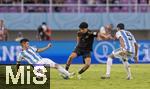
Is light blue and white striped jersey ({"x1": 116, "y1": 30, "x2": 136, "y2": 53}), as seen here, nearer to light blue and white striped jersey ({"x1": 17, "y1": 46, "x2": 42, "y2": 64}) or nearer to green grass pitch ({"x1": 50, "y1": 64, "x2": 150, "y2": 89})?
green grass pitch ({"x1": 50, "y1": 64, "x2": 150, "y2": 89})

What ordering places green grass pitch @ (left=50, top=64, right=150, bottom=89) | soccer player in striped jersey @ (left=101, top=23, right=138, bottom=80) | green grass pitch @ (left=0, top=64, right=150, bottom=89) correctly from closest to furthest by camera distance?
green grass pitch @ (left=0, top=64, right=150, bottom=89)
green grass pitch @ (left=50, top=64, right=150, bottom=89)
soccer player in striped jersey @ (left=101, top=23, right=138, bottom=80)

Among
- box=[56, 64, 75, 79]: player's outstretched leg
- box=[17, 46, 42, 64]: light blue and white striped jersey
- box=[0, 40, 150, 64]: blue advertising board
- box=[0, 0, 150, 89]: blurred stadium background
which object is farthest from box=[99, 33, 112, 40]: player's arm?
box=[17, 46, 42, 64]: light blue and white striped jersey

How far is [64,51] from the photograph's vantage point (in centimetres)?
3278

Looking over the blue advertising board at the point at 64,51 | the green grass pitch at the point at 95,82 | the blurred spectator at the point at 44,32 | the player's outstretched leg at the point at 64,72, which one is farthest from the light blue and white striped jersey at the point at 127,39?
the blurred spectator at the point at 44,32

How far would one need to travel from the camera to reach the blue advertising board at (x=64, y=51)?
3234 cm

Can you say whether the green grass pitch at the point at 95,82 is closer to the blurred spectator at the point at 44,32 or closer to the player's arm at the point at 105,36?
the player's arm at the point at 105,36

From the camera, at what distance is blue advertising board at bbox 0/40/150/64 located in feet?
106

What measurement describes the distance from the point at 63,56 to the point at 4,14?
8179 millimetres

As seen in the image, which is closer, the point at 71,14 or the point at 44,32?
the point at 44,32

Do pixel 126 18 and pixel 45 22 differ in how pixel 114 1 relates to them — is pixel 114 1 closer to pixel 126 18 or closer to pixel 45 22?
pixel 126 18

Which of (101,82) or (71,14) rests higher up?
(101,82)

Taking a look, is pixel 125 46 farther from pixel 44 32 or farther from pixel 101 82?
pixel 44 32

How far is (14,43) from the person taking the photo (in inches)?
1282

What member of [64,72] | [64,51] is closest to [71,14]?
[64,51]
